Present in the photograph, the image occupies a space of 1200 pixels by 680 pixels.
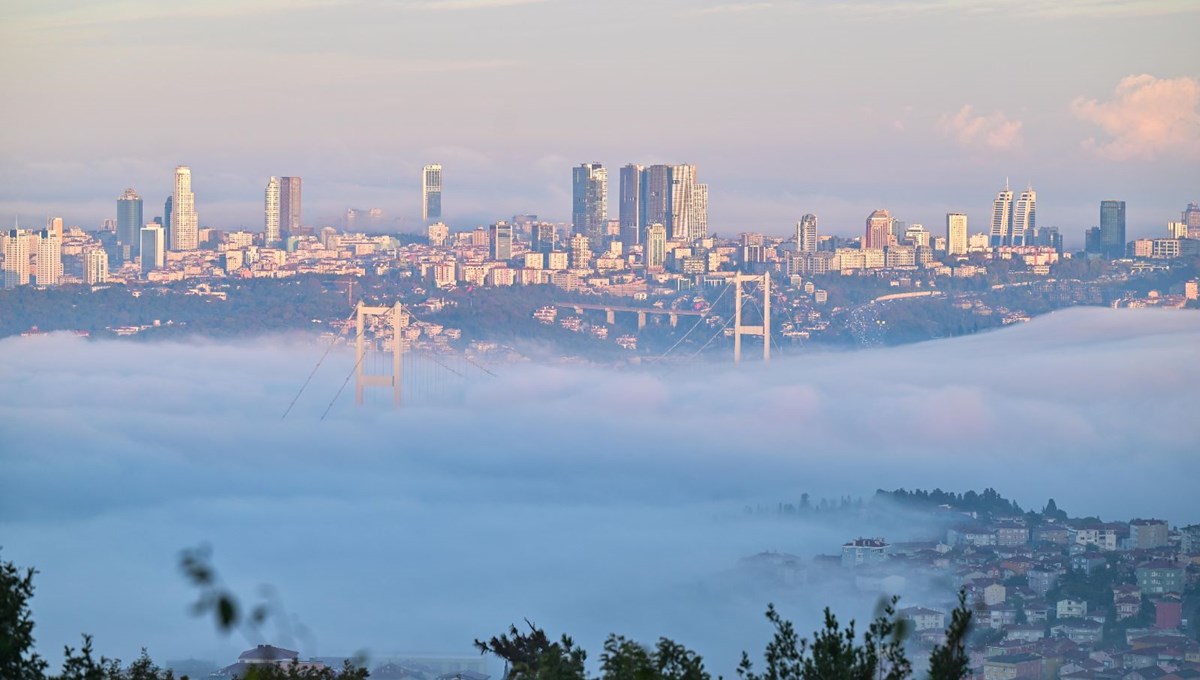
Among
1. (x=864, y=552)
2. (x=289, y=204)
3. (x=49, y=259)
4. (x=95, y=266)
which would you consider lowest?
(x=864, y=552)

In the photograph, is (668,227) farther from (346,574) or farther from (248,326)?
(346,574)

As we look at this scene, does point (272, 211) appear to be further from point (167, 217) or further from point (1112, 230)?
point (1112, 230)

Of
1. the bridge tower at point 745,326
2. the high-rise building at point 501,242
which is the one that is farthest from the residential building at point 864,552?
the high-rise building at point 501,242

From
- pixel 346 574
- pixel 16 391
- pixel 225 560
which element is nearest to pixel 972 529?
pixel 346 574

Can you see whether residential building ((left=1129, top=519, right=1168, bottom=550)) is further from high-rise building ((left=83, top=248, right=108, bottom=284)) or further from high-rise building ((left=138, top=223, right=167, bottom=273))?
high-rise building ((left=138, top=223, right=167, bottom=273))

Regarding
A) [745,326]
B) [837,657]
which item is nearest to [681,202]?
[745,326]

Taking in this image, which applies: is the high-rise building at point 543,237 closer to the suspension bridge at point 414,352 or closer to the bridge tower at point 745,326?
the suspension bridge at point 414,352
